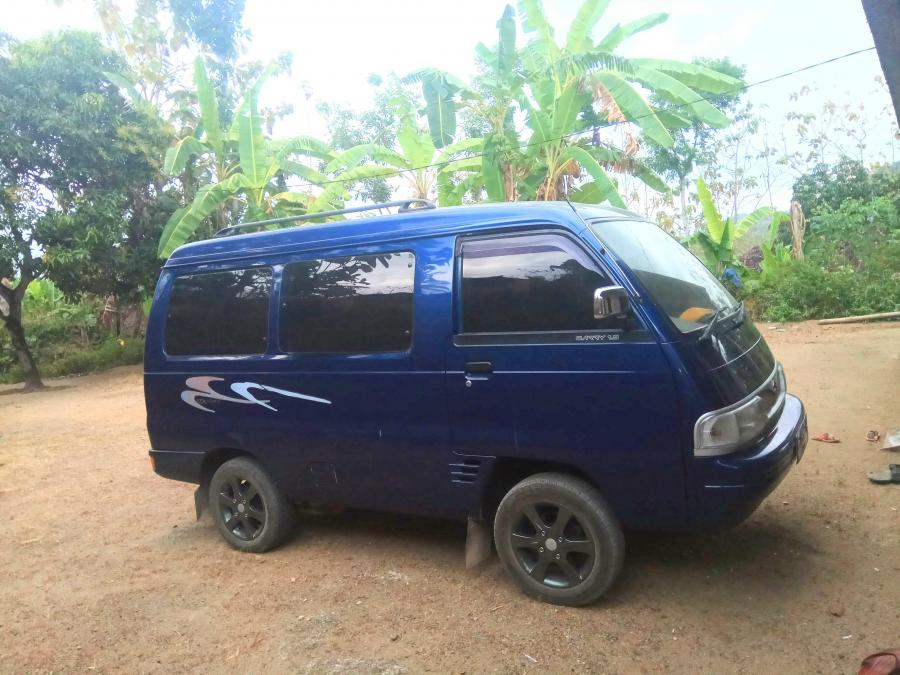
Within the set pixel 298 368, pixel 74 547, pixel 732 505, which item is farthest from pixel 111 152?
pixel 732 505

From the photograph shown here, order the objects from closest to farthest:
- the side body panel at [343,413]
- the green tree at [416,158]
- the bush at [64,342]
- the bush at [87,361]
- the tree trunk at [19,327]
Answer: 1. the side body panel at [343,413]
2. the green tree at [416,158]
3. the tree trunk at [19,327]
4. the bush at [87,361]
5. the bush at [64,342]

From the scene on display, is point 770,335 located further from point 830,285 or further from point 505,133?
point 505,133

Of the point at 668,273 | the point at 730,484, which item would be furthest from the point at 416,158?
the point at 730,484

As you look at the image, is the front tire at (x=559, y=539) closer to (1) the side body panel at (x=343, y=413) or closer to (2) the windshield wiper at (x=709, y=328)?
(1) the side body panel at (x=343, y=413)

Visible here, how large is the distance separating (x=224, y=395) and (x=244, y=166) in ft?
35.6

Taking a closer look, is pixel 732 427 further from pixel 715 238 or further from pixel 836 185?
pixel 836 185

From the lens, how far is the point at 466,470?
355cm

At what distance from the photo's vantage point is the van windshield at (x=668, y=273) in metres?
3.25

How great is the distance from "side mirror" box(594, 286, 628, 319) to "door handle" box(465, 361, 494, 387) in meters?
0.61

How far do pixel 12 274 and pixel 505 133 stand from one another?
1056 cm

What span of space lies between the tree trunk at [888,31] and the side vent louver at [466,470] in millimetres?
2630

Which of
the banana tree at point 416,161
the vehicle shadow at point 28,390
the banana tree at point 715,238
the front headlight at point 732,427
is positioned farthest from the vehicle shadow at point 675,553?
the vehicle shadow at point 28,390

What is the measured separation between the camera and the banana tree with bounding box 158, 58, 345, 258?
549 inches

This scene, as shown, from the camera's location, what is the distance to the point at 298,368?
4.01m
